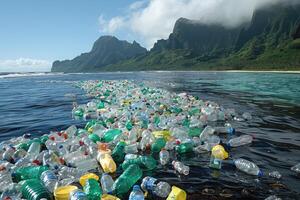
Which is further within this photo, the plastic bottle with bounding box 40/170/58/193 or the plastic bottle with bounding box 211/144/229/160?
the plastic bottle with bounding box 211/144/229/160

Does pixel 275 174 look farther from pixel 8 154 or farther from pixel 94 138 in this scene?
pixel 8 154

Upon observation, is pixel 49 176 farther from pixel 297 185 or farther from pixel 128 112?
pixel 128 112

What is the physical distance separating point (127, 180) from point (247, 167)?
8.37ft

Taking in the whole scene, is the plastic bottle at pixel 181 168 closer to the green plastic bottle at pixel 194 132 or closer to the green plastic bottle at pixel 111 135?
the green plastic bottle at pixel 111 135

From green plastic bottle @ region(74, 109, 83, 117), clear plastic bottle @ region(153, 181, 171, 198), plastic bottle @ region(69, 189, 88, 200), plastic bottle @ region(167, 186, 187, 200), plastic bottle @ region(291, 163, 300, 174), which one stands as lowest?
green plastic bottle @ region(74, 109, 83, 117)

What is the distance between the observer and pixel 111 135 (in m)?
8.50

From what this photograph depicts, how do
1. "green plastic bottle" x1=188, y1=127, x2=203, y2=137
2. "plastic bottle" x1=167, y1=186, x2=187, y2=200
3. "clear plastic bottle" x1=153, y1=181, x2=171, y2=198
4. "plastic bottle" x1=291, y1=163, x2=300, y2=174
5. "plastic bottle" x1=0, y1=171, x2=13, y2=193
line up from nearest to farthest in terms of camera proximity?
"plastic bottle" x1=167, y1=186, x2=187, y2=200 → "clear plastic bottle" x1=153, y1=181, x2=171, y2=198 → "plastic bottle" x1=0, y1=171, x2=13, y2=193 → "plastic bottle" x1=291, y1=163, x2=300, y2=174 → "green plastic bottle" x1=188, y1=127, x2=203, y2=137

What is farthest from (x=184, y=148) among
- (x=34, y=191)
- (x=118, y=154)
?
(x=34, y=191)

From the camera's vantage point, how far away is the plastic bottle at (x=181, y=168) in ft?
20.3

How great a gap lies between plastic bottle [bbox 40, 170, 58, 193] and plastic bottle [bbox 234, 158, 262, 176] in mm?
3717

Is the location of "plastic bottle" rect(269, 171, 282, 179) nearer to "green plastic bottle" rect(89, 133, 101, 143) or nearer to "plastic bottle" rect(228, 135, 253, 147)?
"plastic bottle" rect(228, 135, 253, 147)

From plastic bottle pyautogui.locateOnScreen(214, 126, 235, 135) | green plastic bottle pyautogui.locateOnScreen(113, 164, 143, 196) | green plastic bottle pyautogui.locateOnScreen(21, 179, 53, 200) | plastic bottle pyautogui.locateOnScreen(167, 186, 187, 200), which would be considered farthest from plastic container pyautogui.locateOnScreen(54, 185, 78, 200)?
plastic bottle pyautogui.locateOnScreen(214, 126, 235, 135)

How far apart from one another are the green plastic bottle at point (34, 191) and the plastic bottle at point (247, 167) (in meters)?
3.81

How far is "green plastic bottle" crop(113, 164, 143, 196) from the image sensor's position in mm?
5348
